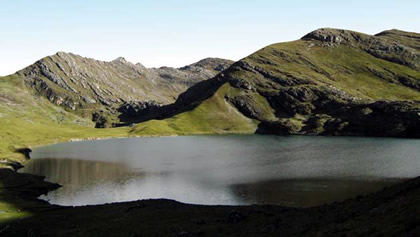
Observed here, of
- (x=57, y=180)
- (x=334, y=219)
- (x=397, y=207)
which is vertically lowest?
(x=57, y=180)

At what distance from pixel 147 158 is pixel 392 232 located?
159 m

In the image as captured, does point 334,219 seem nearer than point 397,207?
No

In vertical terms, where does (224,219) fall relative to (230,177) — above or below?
above

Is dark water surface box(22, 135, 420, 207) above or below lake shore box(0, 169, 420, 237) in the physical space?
below

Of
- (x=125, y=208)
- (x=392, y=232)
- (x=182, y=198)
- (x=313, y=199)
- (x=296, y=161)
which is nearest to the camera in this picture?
(x=392, y=232)

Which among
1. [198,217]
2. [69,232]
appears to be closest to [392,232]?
[198,217]

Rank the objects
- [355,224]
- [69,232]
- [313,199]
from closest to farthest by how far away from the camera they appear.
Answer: [355,224] → [69,232] → [313,199]

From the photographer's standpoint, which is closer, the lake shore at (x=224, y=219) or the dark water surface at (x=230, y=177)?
the lake shore at (x=224, y=219)

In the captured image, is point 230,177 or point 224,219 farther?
point 230,177

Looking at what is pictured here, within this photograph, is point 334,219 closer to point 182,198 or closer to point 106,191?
point 182,198

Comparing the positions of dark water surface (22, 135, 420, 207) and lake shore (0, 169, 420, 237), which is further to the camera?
dark water surface (22, 135, 420, 207)

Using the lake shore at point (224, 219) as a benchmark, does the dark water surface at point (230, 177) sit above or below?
below

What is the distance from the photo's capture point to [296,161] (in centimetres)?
14575

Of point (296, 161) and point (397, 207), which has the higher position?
point (397, 207)
